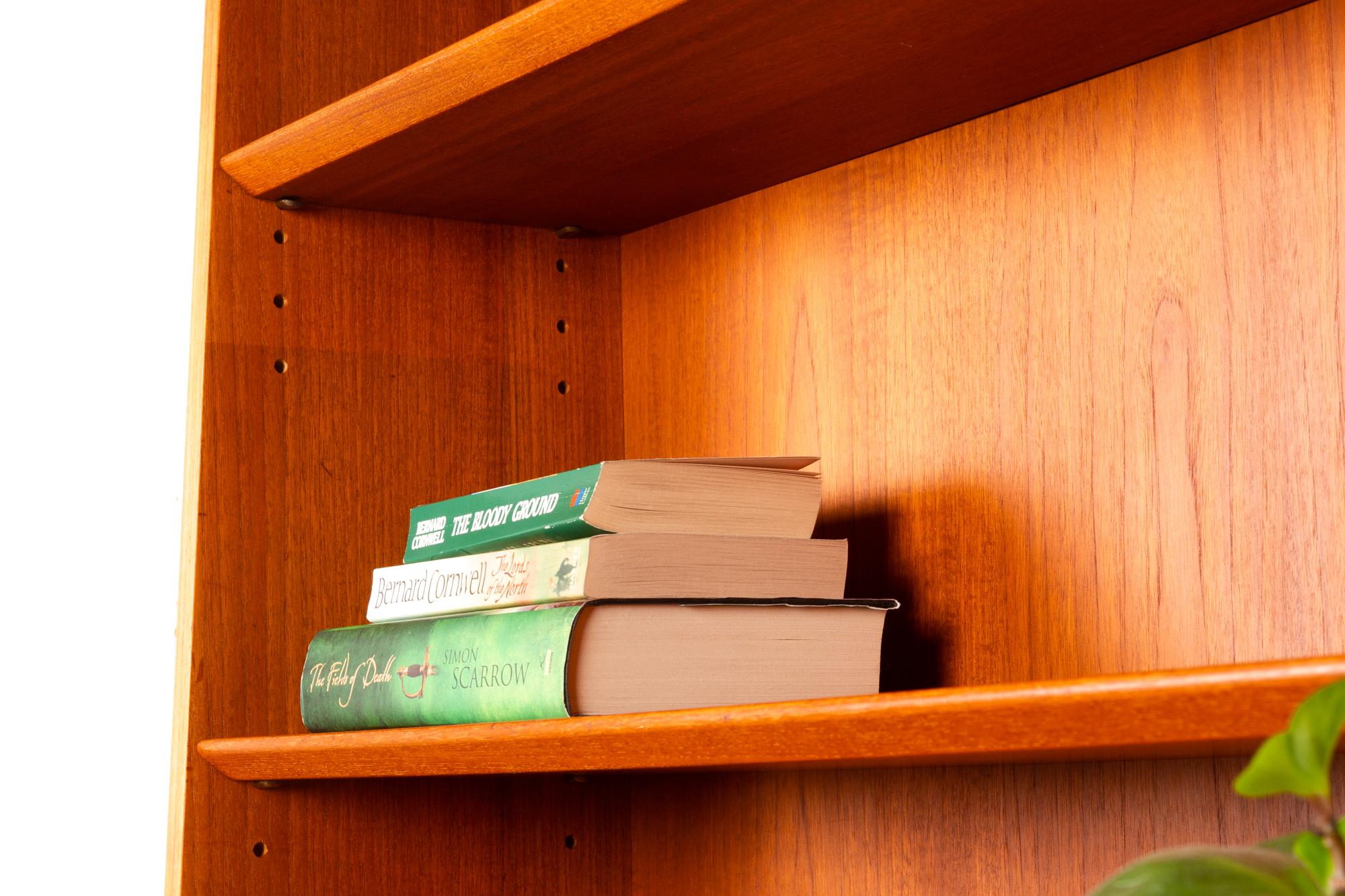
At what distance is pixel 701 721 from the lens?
23.5 inches

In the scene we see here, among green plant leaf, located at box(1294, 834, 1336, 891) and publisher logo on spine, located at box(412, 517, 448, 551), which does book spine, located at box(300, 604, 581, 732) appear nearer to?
publisher logo on spine, located at box(412, 517, 448, 551)

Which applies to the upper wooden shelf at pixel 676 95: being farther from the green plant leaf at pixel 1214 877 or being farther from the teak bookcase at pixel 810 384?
the green plant leaf at pixel 1214 877

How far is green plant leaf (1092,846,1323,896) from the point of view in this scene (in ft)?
1.02

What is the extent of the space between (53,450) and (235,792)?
28.0 inches

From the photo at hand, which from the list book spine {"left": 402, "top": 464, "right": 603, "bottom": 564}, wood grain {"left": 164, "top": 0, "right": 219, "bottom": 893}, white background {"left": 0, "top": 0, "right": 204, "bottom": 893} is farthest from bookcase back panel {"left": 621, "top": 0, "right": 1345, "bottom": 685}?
white background {"left": 0, "top": 0, "right": 204, "bottom": 893}

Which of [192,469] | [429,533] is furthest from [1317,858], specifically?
[192,469]

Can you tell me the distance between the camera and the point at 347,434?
1.00 meters

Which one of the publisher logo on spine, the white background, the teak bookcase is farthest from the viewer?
the white background

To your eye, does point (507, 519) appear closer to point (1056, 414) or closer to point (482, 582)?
point (482, 582)

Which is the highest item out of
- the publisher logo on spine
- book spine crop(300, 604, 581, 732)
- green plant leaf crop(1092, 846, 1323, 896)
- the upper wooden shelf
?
the upper wooden shelf

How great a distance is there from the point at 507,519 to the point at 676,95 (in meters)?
0.26

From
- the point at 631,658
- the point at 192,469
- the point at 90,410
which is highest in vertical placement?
the point at 90,410

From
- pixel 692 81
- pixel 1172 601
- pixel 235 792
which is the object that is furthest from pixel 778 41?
pixel 235 792

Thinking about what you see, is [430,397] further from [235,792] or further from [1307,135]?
[1307,135]
